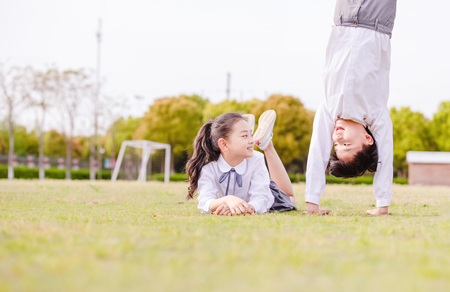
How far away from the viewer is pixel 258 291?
49.9 inches

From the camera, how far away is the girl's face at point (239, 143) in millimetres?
4047

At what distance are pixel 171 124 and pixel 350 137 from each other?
26.5 metres

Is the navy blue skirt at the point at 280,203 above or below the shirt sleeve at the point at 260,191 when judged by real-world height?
below

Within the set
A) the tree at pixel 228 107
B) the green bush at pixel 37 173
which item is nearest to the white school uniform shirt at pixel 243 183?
the green bush at pixel 37 173

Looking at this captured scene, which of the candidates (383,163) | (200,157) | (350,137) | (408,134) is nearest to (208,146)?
(200,157)

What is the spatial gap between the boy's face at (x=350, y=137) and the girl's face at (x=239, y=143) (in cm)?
82

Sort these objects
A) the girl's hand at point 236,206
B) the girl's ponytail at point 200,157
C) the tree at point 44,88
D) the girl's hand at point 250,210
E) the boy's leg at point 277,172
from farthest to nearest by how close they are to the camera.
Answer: the tree at point 44,88 → the boy's leg at point 277,172 → the girl's ponytail at point 200,157 → the girl's hand at point 250,210 → the girl's hand at point 236,206

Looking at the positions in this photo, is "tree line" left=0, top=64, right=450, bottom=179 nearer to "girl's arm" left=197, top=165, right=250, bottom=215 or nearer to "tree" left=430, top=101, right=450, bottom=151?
"tree" left=430, top=101, right=450, bottom=151

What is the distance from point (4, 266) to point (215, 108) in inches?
1189

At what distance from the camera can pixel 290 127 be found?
2691cm

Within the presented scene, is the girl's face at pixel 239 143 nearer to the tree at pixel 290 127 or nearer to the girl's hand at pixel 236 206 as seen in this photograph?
the girl's hand at pixel 236 206

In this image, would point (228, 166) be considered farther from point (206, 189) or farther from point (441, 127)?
point (441, 127)

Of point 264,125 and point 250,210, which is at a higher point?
point 264,125

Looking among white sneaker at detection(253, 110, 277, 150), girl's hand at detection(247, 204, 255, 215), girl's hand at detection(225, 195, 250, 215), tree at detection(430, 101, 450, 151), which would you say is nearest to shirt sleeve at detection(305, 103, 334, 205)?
girl's hand at detection(247, 204, 255, 215)
